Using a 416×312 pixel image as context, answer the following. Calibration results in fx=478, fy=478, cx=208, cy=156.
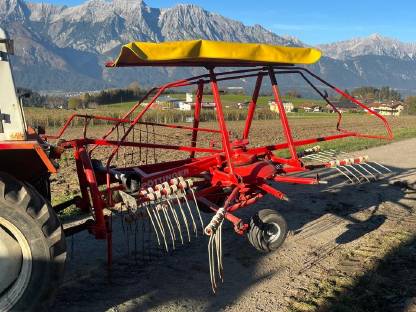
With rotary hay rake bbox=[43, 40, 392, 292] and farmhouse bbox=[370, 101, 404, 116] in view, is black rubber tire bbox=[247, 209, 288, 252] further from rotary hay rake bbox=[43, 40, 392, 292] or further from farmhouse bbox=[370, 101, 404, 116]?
farmhouse bbox=[370, 101, 404, 116]

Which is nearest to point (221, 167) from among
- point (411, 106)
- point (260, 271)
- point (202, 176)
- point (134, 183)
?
point (202, 176)

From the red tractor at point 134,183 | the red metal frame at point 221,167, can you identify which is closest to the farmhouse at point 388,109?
the red metal frame at point 221,167

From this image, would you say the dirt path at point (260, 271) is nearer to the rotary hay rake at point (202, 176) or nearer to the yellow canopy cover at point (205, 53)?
the rotary hay rake at point (202, 176)

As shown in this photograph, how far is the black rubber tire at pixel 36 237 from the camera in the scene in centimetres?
313

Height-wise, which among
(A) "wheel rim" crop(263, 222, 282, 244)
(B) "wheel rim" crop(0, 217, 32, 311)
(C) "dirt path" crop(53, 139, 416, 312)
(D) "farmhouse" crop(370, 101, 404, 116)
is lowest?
(D) "farmhouse" crop(370, 101, 404, 116)

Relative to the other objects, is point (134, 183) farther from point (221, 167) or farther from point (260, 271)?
point (260, 271)

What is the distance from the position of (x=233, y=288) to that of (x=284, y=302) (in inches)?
19.1

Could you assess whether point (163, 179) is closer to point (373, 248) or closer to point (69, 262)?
point (69, 262)

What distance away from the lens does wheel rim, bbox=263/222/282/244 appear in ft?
16.0

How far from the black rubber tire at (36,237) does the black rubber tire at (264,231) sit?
6.81ft

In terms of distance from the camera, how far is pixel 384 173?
32.1ft

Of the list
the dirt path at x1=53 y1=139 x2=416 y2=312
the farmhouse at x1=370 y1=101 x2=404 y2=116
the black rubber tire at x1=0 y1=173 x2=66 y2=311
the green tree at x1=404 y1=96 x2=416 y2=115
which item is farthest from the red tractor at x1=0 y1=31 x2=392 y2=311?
the green tree at x1=404 y1=96 x2=416 y2=115

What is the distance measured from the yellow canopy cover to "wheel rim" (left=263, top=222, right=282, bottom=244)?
5.51 ft

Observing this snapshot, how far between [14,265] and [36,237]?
28 centimetres
